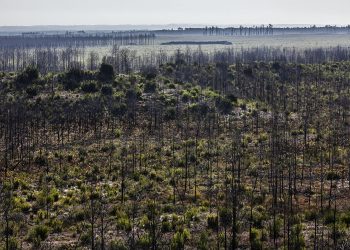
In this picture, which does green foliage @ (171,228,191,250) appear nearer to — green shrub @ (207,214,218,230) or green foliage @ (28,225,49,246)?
green shrub @ (207,214,218,230)

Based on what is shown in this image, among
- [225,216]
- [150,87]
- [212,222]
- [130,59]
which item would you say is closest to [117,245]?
[212,222]

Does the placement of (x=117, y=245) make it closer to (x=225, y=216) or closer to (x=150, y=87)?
(x=225, y=216)

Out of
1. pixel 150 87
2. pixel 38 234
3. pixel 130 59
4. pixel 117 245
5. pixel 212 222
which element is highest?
pixel 130 59

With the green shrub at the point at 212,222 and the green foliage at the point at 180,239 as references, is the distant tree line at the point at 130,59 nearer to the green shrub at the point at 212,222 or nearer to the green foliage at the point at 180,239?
the green shrub at the point at 212,222

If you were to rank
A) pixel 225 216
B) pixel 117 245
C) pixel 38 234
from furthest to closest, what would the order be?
1. pixel 225 216
2. pixel 38 234
3. pixel 117 245

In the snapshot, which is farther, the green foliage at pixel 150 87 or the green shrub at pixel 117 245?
the green foliage at pixel 150 87

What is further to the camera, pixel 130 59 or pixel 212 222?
pixel 130 59

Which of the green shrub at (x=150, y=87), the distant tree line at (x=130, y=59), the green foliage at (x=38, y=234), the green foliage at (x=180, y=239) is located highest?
the distant tree line at (x=130, y=59)

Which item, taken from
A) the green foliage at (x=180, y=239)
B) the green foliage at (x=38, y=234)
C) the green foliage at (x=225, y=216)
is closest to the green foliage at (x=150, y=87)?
the green foliage at (x=225, y=216)

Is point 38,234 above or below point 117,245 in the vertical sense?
below

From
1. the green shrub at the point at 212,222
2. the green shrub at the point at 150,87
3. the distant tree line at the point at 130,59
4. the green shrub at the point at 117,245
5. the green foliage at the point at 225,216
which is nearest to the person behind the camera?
the green shrub at the point at 117,245

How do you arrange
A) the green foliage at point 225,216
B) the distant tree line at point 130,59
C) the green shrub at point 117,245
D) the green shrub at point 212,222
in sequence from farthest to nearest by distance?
the distant tree line at point 130,59
the green foliage at point 225,216
the green shrub at point 212,222
the green shrub at point 117,245
